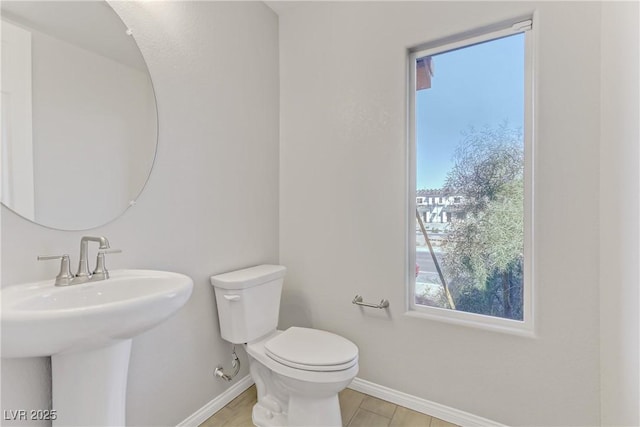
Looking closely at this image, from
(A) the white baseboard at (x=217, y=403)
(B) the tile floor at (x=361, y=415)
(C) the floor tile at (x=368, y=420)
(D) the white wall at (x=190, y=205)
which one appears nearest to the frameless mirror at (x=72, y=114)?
(D) the white wall at (x=190, y=205)

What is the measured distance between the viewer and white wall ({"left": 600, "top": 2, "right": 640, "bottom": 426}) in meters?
1.00

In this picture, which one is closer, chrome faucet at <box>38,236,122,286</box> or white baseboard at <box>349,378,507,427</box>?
chrome faucet at <box>38,236,122,286</box>

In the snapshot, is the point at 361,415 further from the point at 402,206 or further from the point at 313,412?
the point at 402,206

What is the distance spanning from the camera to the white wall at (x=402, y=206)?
1.29 m

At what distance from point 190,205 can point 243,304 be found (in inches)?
21.9

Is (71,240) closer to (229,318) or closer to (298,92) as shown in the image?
(229,318)

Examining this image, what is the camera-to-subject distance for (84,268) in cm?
105

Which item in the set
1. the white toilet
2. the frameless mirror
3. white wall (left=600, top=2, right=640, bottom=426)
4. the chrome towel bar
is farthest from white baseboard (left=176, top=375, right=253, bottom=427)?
white wall (left=600, top=2, right=640, bottom=426)

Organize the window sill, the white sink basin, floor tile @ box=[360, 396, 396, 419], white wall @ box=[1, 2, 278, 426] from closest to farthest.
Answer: the white sink basin
white wall @ box=[1, 2, 278, 426]
the window sill
floor tile @ box=[360, 396, 396, 419]

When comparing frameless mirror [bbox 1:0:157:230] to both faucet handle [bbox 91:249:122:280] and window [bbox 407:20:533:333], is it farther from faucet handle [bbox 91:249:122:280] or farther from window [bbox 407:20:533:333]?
window [bbox 407:20:533:333]

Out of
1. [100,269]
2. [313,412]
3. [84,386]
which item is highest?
[100,269]

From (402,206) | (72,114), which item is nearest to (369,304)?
Result: (402,206)

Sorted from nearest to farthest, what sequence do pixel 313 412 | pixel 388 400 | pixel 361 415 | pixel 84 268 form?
pixel 84 268, pixel 313 412, pixel 361 415, pixel 388 400

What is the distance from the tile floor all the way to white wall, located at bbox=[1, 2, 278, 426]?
0.12m
